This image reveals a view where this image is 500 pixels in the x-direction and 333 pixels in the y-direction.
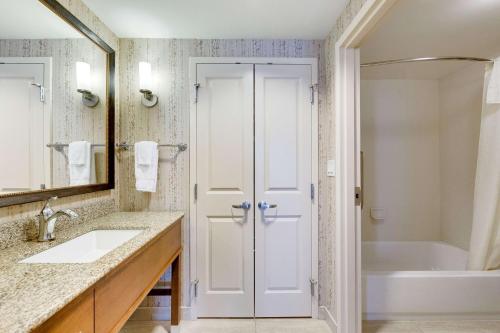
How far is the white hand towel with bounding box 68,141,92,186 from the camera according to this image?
1598 mm

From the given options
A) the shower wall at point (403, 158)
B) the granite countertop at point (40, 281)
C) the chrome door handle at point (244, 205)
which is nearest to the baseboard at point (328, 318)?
the chrome door handle at point (244, 205)

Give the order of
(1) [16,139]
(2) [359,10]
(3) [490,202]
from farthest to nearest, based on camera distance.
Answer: (3) [490,202]
(2) [359,10]
(1) [16,139]

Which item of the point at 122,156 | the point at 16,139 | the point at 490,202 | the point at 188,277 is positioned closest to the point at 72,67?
the point at 16,139

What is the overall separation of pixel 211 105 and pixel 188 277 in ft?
4.60

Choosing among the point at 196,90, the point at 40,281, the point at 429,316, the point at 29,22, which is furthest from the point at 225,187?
the point at 429,316

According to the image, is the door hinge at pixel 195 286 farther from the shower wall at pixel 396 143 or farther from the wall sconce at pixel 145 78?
the shower wall at pixel 396 143

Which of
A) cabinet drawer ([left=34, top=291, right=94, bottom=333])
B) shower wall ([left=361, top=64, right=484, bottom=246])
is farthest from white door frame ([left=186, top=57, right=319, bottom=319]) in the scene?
cabinet drawer ([left=34, top=291, right=94, bottom=333])

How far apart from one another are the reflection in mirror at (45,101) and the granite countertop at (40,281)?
1.07ft

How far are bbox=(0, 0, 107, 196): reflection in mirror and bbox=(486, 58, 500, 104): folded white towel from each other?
2.88 metres

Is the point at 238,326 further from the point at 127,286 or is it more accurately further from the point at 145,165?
the point at 145,165

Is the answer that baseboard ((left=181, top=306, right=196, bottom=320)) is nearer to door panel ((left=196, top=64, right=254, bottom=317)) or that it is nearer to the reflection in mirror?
door panel ((left=196, top=64, right=254, bottom=317))

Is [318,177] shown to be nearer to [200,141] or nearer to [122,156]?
[200,141]

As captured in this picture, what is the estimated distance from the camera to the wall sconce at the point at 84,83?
1.65 m

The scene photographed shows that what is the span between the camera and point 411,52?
2367 mm
